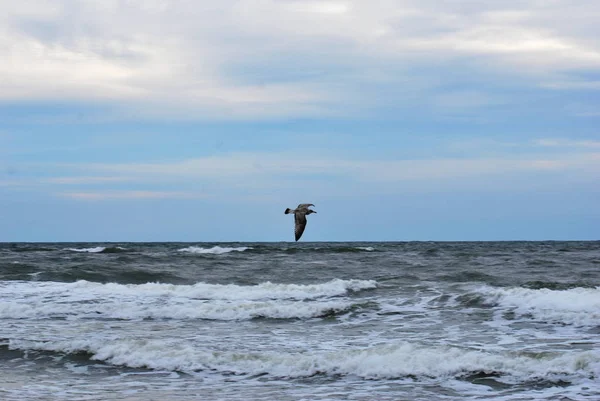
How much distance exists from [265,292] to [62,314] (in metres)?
4.54

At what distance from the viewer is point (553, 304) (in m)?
12.7

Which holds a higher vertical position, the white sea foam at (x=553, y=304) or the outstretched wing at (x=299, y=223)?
the outstretched wing at (x=299, y=223)

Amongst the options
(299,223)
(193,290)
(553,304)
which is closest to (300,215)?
(299,223)

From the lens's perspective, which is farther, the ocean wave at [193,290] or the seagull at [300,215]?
the ocean wave at [193,290]

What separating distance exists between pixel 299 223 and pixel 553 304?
204 inches

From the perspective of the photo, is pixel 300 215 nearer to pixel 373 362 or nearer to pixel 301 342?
pixel 301 342

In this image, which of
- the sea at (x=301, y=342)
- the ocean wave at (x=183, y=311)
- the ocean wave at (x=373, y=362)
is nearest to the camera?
the sea at (x=301, y=342)

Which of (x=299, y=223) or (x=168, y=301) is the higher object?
(x=299, y=223)

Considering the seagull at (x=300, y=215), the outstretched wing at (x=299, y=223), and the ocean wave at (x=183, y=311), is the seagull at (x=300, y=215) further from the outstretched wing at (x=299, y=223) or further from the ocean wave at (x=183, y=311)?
the ocean wave at (x=183, y=311)

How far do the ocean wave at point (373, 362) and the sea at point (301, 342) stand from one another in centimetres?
2

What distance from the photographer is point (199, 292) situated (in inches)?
631

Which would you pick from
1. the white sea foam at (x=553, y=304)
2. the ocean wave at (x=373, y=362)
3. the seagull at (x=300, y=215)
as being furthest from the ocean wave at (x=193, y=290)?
the ocean wave at (x=373, y=362)

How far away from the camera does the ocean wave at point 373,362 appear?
8.23 meters

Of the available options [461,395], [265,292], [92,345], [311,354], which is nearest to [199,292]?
[265,292]
